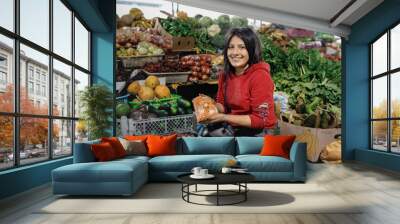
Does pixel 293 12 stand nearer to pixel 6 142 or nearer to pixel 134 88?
pixel 134 88

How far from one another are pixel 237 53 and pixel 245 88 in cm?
82

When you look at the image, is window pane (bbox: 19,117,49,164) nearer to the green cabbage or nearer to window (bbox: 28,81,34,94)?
window (bbox: 28,81,34,94)

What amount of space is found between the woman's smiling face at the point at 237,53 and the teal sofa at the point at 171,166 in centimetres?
222

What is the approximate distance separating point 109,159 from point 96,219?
200 centimetres

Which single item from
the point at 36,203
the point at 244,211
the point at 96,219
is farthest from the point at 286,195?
the point at 36,203

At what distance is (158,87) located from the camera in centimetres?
885

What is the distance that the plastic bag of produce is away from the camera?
878 centimetres

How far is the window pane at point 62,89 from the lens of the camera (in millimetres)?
6504

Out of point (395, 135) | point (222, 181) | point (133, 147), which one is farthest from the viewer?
point (395, 135)

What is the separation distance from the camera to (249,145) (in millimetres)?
6910

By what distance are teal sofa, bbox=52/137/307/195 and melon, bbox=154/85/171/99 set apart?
2.07 meters

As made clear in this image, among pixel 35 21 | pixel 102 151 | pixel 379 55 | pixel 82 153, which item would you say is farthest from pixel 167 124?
pixel 379 55

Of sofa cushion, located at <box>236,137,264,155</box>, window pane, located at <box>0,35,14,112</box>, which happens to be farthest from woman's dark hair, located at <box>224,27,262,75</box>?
window pane, located at <box>0,35,14,112</box>

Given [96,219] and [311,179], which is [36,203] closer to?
[96,219]
